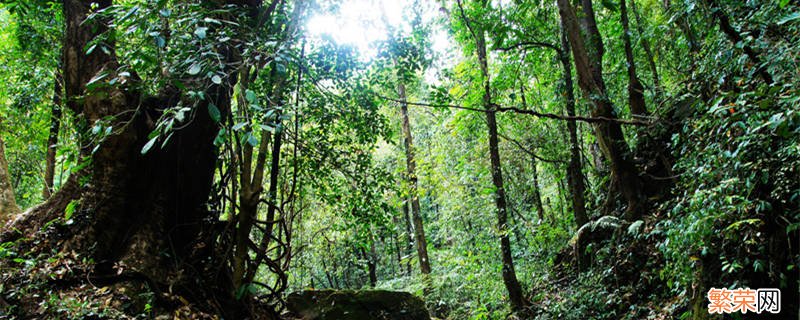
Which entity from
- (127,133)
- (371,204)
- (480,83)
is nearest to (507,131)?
(480,83)

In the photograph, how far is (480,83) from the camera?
24.4 ft

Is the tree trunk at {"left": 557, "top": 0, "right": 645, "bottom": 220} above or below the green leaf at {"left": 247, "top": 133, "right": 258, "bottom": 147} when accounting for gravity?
above

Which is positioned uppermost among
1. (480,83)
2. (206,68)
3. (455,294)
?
(480,83)

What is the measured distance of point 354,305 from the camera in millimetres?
7586

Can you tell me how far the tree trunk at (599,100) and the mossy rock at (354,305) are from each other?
156 inches

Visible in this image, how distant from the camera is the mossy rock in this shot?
289 inches

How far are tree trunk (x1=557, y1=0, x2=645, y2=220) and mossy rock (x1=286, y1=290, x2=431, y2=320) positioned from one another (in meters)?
3.96

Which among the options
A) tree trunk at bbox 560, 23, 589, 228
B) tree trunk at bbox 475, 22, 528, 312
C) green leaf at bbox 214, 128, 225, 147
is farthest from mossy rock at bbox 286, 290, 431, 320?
green leaf at bbox 214, 128, 225, 147

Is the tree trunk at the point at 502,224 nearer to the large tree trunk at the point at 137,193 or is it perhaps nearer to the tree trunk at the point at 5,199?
the large tree trunk at the point at 137,193

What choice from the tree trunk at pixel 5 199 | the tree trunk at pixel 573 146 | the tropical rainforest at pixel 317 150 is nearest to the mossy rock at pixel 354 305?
the tropical rainforest at pixel 317 150

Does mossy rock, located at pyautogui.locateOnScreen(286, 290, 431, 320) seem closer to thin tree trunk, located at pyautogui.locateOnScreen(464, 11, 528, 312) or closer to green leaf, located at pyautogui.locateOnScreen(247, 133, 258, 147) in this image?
thin tree trunk, located at pyautogui.locateOnScreen(464, 11, 528, 312)

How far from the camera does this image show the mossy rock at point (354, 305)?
289 inches

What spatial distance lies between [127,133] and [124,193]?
0.59 metres

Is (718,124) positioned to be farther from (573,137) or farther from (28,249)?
(28,249)
